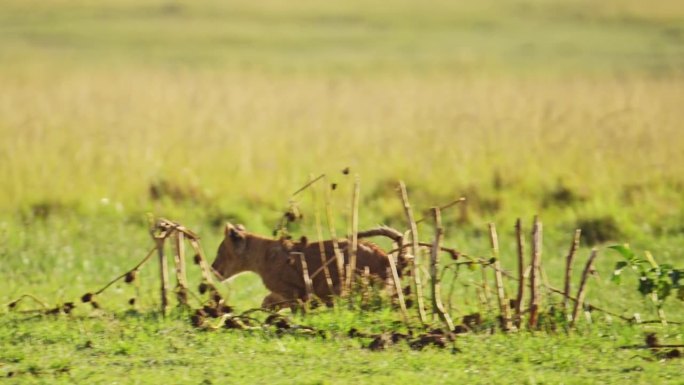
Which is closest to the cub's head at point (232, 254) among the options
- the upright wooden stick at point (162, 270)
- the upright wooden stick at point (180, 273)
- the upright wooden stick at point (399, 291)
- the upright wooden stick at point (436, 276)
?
the upright wooden stick at point (180, 273)

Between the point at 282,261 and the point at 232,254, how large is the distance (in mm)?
546

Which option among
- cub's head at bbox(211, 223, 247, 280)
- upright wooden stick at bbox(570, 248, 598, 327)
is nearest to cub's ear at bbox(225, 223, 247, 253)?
cub's head at bbox(211, 223, 247, 280)

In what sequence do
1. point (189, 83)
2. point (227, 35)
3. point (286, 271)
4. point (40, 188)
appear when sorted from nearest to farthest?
point (286, 271) → point (40, 188) → point (189, 83) → point (227, 35)

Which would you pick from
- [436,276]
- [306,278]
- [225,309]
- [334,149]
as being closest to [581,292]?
[436,276]

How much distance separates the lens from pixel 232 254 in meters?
9.23

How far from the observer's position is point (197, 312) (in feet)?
26.4

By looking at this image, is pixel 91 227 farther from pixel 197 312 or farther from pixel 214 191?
pixel 197 312

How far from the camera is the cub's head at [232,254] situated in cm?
916

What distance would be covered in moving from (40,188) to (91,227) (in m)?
1.46

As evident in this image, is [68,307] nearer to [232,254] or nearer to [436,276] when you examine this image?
[232,254]

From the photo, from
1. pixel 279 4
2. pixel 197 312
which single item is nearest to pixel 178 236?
pixel 197 312

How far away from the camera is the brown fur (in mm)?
8523

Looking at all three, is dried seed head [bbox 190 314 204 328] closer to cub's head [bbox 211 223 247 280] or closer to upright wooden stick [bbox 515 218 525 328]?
cub's head [bbox 211 223 247 280]

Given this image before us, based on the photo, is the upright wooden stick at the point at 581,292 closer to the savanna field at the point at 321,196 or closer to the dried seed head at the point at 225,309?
the savanna field at the point at 321,196
